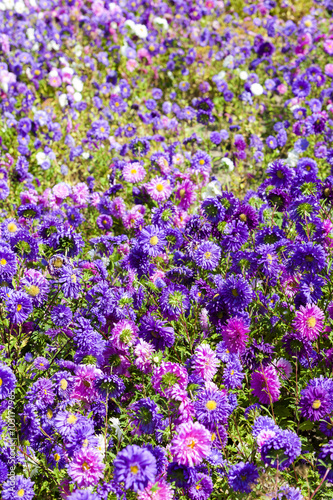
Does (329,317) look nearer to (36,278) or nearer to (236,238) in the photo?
(236,238)

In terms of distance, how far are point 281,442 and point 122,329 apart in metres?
0.89

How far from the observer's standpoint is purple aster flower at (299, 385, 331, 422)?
1898mm

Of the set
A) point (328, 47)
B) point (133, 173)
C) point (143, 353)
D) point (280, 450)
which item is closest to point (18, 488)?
point (143, 353)

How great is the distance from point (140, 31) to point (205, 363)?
224 inches

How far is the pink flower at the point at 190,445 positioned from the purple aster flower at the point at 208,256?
1.06 metres

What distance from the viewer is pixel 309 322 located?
216 centimetres

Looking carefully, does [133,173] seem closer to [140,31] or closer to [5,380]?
[5,380]

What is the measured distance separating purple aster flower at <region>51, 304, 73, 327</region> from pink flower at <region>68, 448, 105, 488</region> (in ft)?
2.77

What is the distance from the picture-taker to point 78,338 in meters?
2.22

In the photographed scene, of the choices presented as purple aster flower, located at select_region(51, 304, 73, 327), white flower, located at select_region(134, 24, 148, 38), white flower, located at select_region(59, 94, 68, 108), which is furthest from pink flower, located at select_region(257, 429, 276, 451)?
white flower, located at select_region(134, 24, 148, 38)

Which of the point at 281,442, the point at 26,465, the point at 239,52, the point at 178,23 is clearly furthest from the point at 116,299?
the point at 178,23

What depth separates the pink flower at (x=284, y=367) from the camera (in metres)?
2.39

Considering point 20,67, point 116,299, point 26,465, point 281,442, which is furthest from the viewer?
point 20,67

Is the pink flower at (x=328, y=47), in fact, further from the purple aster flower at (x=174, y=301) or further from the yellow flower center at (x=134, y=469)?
the yellow flower center at (x=134, y=469)
